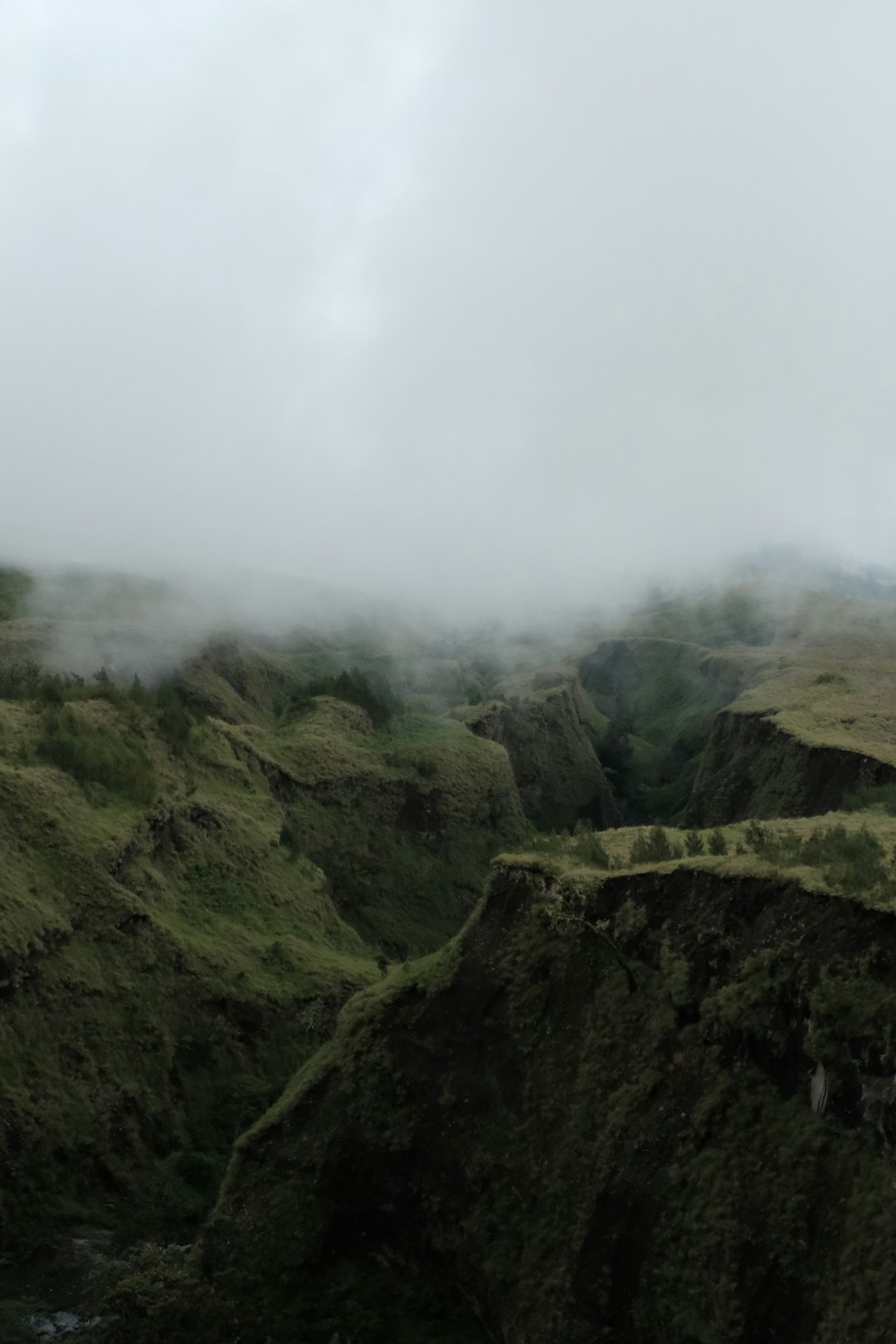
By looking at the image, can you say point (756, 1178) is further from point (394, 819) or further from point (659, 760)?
point (659, 760)

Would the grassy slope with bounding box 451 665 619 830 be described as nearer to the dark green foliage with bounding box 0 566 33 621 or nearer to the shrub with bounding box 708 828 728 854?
the dark green foliage with bounding box 0 566 33 621

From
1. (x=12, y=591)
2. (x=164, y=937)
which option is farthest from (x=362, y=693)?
(x=164, y=937)

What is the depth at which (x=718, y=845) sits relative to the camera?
21047 millimetres

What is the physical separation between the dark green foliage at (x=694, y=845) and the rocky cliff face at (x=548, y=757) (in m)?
45.9

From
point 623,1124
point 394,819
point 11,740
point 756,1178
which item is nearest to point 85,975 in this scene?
point 11,740

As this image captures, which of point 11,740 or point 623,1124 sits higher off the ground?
point 11,740

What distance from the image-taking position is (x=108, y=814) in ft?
120

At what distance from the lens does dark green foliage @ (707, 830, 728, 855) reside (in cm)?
2095

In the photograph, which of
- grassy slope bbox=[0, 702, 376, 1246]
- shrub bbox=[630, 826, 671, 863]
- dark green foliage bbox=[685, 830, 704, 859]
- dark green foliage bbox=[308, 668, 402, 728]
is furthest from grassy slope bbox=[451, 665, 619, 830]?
shrub bbox=[630, 826, 671, 863]

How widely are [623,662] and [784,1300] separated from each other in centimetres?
9453

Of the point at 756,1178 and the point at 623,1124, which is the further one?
the point at 623,1124

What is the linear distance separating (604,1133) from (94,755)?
2562cm

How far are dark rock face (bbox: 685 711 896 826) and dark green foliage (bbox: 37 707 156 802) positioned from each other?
80.3 ft

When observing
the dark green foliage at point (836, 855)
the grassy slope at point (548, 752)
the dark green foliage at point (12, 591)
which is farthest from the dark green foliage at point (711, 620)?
the dark green foliage at point (836, 855)
